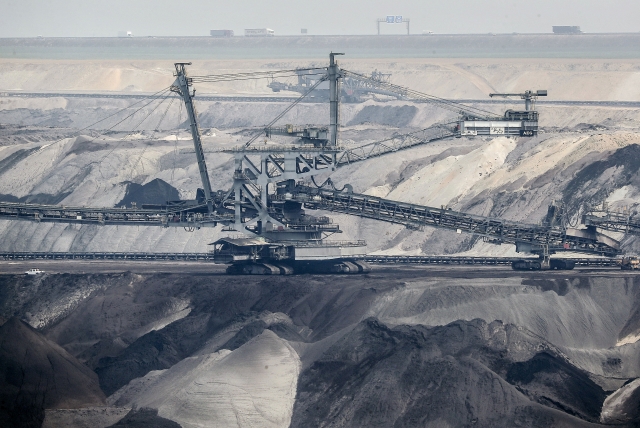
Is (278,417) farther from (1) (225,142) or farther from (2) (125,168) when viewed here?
(1) (225,142)

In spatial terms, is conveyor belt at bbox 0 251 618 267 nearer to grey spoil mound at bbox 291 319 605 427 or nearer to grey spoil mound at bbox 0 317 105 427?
grey spoil mound at bbox 291 319 605 427

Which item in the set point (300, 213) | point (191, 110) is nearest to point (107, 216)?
point (191, 110)

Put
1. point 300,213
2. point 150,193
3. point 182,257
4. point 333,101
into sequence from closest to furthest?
point 333,101 → point 300,213 → point 182,257 → point 150,193

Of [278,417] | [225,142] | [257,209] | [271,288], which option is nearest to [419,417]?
[278,417]

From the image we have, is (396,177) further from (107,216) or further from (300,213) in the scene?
(107,216)

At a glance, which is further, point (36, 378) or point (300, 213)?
point (300, 213)

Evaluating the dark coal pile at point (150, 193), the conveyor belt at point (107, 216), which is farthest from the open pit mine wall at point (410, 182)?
the conveyor belt at point (107, 216)
